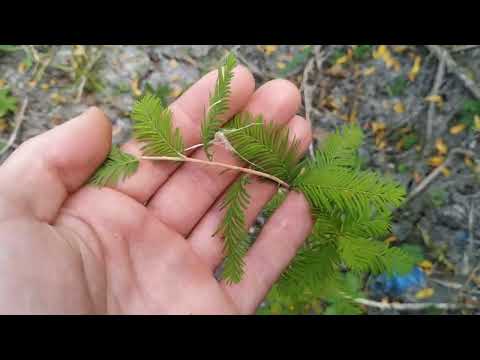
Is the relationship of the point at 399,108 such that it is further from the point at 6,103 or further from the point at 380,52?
the point at 6,103

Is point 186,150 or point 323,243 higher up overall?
point 186,150

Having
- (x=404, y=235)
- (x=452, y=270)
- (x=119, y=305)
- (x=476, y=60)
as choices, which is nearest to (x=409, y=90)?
(x=476, y=60)

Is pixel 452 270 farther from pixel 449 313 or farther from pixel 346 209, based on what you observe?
pixel 346 209

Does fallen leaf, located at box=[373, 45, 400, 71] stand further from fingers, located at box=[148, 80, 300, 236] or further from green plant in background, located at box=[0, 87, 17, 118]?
green plant in background, located at box=[0, 87, 17, 118]

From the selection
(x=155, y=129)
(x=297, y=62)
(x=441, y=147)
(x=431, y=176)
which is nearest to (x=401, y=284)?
(x=431, y=176)

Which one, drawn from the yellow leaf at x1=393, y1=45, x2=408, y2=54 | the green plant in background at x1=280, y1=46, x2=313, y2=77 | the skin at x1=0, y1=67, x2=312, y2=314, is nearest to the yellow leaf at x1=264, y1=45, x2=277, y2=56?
the green plant in background at x1=280, y1=46, x2=313, y2=77

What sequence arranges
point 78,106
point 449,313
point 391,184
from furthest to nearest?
point 78,106 < point 449,313 < point 391,184

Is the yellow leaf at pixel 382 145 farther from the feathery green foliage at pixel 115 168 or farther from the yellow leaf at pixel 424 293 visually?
the feathery green foliage at pixel 115 168
